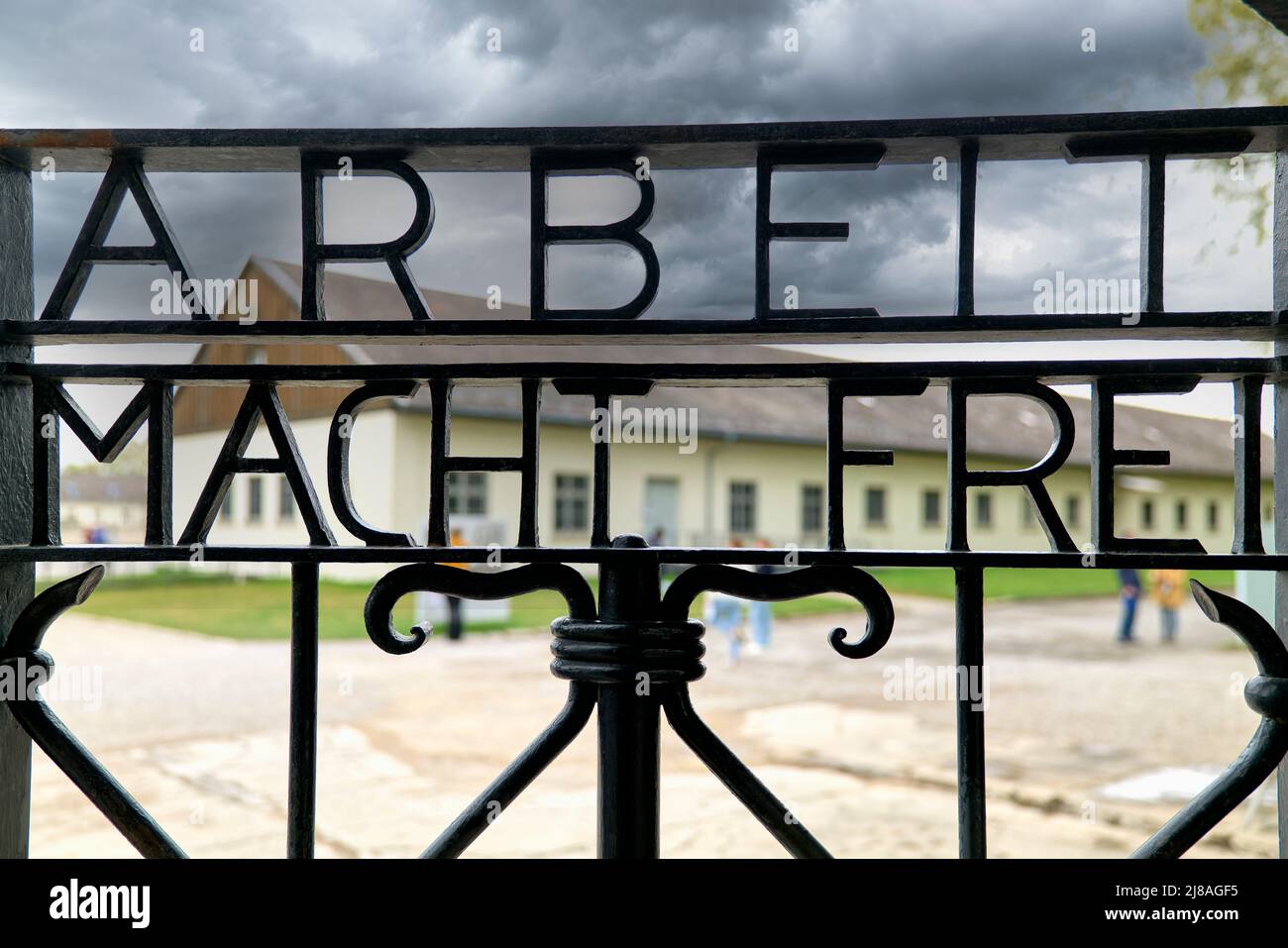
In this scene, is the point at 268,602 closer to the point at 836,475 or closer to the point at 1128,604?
the point at 1128,604

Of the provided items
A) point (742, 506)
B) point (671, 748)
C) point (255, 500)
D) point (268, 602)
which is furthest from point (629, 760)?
point (742, 506)

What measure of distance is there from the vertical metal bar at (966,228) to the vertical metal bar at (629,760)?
1.47 feet

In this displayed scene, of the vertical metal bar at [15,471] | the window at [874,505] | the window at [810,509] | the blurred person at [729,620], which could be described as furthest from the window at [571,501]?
the vertical metal bar at [15,471]

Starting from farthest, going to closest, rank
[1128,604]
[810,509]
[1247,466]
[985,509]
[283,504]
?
[810,509], [985,509], [1128,604], [283,504], [1247,466]

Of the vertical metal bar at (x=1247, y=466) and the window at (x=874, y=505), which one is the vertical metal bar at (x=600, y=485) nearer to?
the vertical metal bar at (x=1247, y=466)

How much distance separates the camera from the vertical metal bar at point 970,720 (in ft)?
3.61

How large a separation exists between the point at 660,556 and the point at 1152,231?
64 centimetres

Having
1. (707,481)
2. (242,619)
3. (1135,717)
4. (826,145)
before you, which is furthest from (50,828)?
(707,481)

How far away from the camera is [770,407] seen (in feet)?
55.2

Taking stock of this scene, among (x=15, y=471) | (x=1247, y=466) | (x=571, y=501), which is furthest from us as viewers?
(x=571, y=501)

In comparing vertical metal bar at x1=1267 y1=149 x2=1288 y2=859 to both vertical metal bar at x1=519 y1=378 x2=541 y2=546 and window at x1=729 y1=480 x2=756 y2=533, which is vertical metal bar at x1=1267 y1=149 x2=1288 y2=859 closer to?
vertical metal bar at x1=519 y1=378 x2=541 y2=546

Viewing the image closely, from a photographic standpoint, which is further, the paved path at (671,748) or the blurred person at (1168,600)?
the blurred person at (1168,600)

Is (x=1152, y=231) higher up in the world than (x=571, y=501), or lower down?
higher up

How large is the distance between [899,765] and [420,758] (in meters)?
2.87
